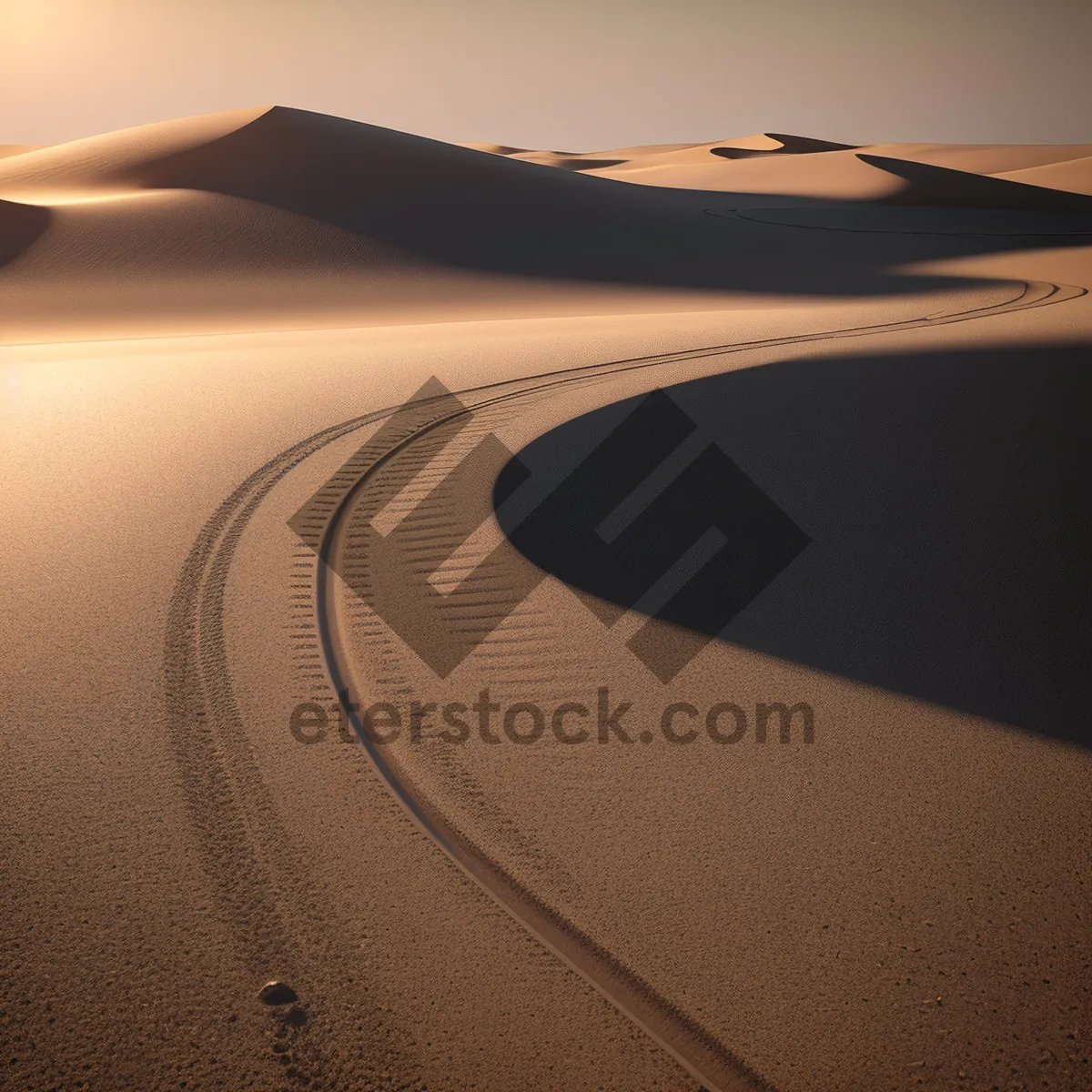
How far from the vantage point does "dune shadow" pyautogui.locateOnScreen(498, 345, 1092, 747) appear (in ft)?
15.1

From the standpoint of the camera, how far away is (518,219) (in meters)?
27.8

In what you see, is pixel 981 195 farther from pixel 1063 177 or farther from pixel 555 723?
pixel 555 723

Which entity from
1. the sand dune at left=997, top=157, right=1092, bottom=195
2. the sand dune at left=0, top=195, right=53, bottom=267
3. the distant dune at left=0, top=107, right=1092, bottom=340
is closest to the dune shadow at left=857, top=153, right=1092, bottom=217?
the distant dune at left=0, top=107, right=1092, bottom=340

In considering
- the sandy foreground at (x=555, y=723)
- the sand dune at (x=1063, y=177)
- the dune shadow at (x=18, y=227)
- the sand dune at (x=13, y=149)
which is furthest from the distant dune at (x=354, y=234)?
the sand dune at (x=13, y=149)

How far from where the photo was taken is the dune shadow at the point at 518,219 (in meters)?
24.2

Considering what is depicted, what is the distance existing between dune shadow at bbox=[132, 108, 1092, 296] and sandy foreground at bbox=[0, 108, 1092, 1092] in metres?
14.0

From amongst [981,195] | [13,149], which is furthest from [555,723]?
[13,149]

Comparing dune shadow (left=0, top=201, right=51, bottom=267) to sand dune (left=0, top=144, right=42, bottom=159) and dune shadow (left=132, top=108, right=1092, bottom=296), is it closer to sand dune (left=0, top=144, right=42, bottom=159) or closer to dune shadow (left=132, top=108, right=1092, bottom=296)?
dune shadow (left=132, top=108, right=1092, bottom=296)

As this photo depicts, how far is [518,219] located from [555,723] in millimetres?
26024

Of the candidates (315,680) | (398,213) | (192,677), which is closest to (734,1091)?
(315,680)

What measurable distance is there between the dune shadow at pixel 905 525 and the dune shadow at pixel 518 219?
43.1 ft

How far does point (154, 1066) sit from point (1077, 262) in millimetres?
26203

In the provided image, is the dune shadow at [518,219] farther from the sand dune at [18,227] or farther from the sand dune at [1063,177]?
the sand dune at [1063,177]

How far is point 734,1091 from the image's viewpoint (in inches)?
100
